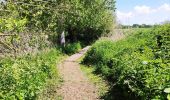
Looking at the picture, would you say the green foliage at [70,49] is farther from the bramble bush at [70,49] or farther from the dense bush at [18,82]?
the dense bush at [18,82]

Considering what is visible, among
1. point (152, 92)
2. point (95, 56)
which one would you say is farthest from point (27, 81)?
point (95, 56)

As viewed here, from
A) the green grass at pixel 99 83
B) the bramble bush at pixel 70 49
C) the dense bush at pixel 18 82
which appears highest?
the dense bush at pixel 18 82

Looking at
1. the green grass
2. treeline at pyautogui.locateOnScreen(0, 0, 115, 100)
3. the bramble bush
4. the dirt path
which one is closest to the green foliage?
the bramble bush

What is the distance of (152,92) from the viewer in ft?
28.8

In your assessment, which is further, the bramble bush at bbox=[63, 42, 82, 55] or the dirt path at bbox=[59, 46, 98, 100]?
the bramble bush at bbox=[63, 42, 82, 55]

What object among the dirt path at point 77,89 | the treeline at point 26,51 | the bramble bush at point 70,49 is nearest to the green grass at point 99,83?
the dirt path at point 77,89

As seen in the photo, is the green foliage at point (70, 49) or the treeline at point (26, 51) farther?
the green foliage at point (70, 49)

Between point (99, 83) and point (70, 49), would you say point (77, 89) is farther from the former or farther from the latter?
point (70, 49)

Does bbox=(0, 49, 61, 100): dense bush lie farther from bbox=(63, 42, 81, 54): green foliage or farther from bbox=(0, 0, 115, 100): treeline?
bbox=(63, 42, 81, 54): green foliage

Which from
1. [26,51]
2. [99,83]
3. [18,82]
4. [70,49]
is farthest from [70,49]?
[18,82]

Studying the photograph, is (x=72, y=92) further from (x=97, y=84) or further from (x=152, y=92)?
(x=152, y=92)

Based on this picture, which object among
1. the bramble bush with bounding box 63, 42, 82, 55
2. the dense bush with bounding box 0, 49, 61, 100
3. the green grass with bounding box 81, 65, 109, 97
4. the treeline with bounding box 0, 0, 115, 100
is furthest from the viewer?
the bramble bush with bounding box 63, 42, 82, 55

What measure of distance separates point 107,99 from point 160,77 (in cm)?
486

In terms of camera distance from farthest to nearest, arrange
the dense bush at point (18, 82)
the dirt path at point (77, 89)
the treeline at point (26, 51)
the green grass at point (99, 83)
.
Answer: the green grass at point (99, 83) → the dirt path at point (77, 89) → the treeline at point (26, 51) → the dense bush at point (18, 82)
